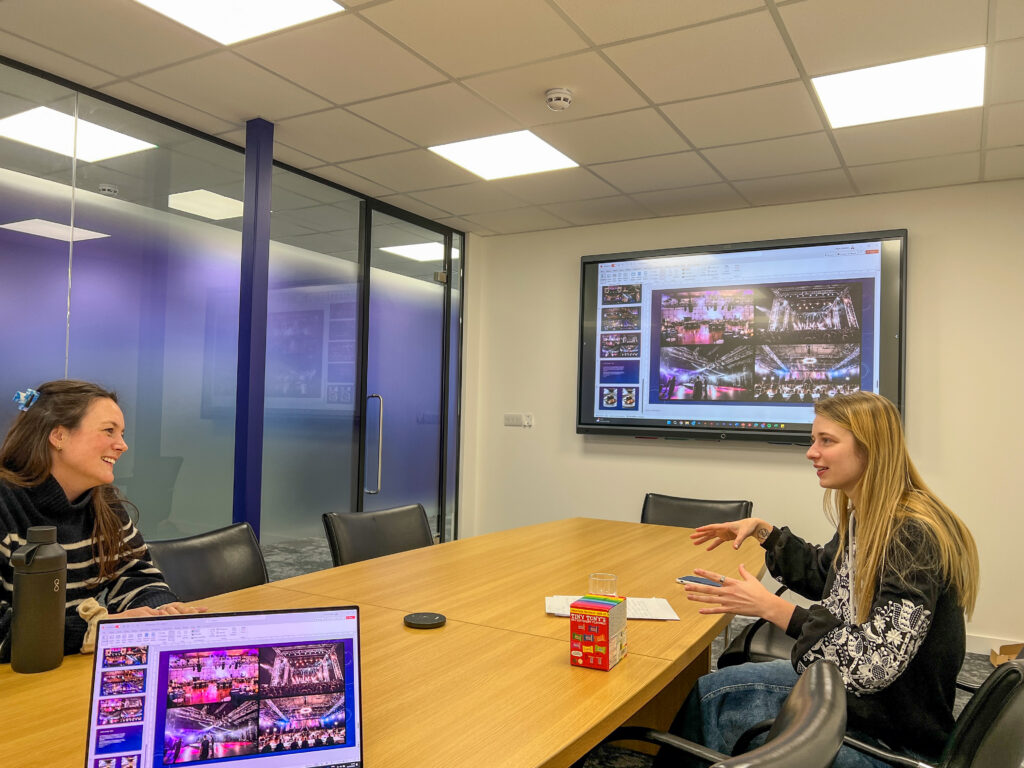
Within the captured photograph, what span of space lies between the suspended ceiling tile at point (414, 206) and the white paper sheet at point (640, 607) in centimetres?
371

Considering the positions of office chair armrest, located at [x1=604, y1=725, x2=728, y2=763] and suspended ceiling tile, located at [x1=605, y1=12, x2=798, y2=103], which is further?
suspended ceiling tile, located at [x1=605, y1=12, x2=798, y2=103]

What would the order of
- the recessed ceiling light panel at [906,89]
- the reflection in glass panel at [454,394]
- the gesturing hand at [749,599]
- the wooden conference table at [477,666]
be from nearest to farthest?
1. the wooden conference table at [477,666]
2. the gesturing hand at [749,599]
3. the recessed ceiling light panel at [906,89]
4. the reflection in glass panel at [454,394]

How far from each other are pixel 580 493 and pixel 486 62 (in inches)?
137

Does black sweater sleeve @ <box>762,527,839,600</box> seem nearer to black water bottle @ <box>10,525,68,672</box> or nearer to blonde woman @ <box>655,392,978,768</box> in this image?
blonde woman @ <box>655,392,978,768</box>

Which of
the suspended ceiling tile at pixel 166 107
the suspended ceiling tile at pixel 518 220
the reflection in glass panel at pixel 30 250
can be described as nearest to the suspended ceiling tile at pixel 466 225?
the suspended ceiling tile at pixel 518 220

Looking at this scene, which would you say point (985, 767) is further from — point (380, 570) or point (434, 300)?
point (434, 300)

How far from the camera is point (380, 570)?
257 centimetres

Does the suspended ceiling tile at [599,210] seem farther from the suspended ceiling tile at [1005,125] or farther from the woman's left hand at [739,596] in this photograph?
the woman's left hand at [739,596]

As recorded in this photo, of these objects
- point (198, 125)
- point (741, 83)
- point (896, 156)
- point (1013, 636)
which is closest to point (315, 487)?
point (198, 125)

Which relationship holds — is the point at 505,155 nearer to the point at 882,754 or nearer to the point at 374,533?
the point at 374,533

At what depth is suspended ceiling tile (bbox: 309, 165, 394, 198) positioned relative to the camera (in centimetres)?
469

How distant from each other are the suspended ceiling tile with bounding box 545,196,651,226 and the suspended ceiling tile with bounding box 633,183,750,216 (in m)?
0.11

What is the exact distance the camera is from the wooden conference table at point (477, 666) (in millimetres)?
1237

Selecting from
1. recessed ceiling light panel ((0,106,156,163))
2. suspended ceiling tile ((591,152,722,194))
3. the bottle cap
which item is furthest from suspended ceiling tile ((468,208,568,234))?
the bottle cap
